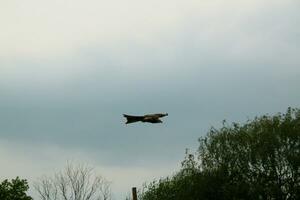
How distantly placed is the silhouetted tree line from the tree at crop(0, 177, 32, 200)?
604 inches

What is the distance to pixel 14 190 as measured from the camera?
36.6 meters

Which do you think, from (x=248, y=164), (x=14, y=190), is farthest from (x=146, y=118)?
(x=248, y=164)

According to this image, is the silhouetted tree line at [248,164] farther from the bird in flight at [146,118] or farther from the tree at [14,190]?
the bird in flight at [146,118]

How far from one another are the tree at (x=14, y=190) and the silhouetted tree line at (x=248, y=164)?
1535 centimetres

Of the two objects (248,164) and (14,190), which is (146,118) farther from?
(248,164)

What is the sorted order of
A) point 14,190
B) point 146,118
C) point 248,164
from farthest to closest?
point 248,164, point 14,190, point 146,118

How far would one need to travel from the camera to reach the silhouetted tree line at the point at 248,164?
4716cm

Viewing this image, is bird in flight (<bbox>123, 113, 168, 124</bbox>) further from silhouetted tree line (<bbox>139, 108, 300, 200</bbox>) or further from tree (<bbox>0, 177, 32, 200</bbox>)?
silhouetted tree line (<bbox>139, 108, 300, 200</bbox>)

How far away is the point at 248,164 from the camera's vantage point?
48.0 meters

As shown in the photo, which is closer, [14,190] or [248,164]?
[14,190]

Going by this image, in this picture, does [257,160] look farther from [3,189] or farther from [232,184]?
[3,189]

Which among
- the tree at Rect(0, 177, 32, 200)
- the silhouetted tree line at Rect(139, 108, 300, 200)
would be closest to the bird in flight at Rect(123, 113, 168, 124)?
the tree at Rect(0, 177, 32, 200)

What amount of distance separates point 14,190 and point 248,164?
17.4 m

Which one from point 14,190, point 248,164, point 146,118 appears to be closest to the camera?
point 146,118
